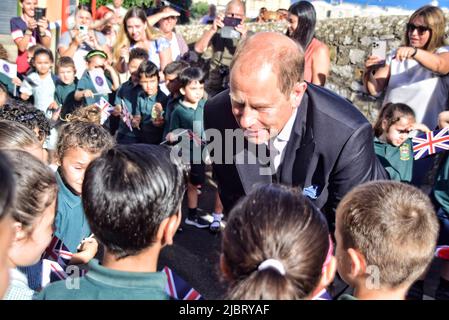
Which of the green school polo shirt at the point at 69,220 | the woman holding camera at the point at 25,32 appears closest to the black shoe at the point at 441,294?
the green school polo shirt at the point at 69,220

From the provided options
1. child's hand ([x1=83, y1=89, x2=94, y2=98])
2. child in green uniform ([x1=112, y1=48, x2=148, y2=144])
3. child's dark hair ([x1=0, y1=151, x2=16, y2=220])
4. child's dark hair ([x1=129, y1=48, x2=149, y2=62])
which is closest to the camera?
child's dark hair ([x1=0, y1=151, x2=16, y2=220])

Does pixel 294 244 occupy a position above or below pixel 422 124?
above

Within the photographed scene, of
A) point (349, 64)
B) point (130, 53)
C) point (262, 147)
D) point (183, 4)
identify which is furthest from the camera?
point (183, 4)

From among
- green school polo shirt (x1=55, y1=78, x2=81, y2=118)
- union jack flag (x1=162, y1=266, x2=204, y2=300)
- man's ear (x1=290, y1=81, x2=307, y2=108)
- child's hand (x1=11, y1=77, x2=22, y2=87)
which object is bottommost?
green school polo shirt (x1=55, y1=78, x2=81, y2=118)

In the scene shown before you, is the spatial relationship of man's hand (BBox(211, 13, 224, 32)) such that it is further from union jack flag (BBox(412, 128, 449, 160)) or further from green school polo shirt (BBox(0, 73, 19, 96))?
union jack flag (BBox(412, 128, 449, 160))

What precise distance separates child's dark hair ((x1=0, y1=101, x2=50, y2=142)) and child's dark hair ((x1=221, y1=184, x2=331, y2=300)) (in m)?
1.93

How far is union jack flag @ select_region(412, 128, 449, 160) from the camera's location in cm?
327

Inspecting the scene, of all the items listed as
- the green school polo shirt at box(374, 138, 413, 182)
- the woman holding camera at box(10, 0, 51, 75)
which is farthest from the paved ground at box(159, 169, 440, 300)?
the woman holding camera at box(10, 0, 51, 75)

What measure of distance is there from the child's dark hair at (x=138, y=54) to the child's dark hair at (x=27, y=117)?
7.72 ft

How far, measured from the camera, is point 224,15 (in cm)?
595

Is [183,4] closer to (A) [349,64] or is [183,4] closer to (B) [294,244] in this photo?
(A) [349,64]

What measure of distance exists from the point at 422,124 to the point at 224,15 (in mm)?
3001
